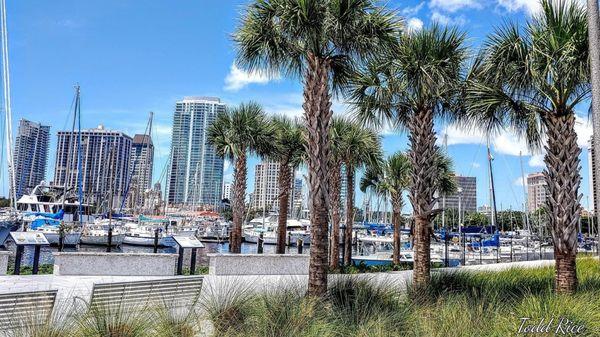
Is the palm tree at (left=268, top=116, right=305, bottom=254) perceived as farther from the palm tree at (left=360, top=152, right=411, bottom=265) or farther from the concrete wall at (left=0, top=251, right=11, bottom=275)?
the concrete wall at (left=0, top=251, right=11, bottom=275)

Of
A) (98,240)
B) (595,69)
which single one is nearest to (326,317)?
(595,69)

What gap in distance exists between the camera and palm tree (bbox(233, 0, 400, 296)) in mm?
10041

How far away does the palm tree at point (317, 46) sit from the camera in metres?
10.0

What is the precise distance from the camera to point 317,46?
10461mm

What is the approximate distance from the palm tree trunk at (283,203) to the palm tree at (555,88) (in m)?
12.9

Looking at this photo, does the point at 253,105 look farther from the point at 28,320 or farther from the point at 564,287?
the point at 28,320

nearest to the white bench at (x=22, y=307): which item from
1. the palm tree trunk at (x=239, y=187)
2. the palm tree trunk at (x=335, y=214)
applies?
the palm tree trunk at (x=335, y=214)

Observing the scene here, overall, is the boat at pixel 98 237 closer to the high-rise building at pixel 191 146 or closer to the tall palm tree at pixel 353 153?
the tall palm tree at pixel 353 153

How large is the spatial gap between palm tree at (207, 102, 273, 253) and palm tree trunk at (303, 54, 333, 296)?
1291cm

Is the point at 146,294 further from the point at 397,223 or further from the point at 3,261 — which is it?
the point at 397,223

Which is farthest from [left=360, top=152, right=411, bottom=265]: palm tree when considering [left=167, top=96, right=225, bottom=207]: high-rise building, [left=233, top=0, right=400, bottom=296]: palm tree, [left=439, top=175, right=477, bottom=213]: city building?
[left=439, top=175, right=477, bottom=213]: city building

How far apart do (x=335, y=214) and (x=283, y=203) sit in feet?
9.77

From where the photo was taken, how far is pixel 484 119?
1320 centimetres

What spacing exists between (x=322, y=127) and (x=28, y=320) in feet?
22.4
